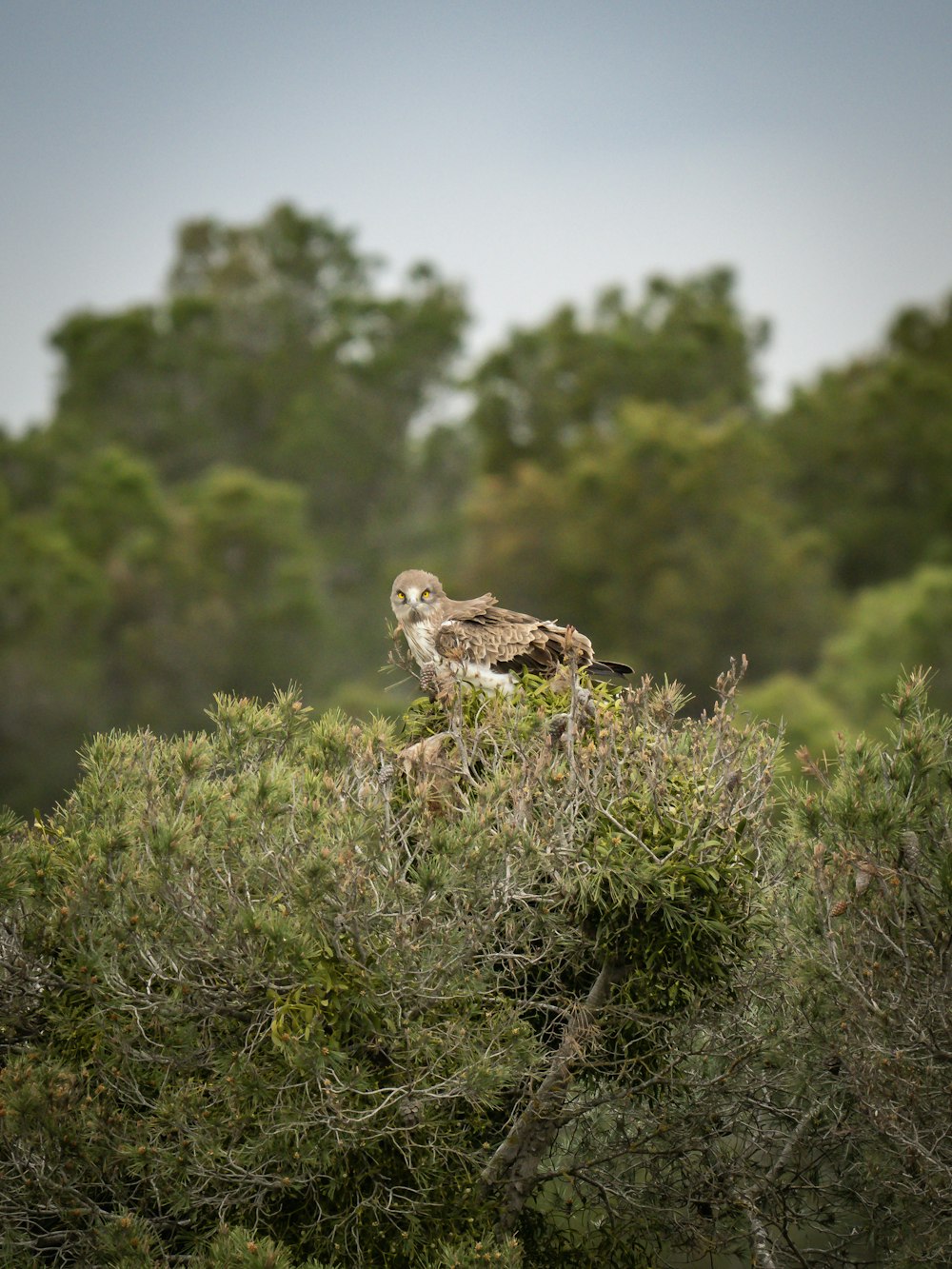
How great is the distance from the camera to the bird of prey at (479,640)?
9.51m

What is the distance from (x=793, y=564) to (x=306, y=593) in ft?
51.8

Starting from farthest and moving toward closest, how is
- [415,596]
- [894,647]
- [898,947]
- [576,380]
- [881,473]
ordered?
[576,380] < [881,473] < [894,647] < [415,596] < [898,947]

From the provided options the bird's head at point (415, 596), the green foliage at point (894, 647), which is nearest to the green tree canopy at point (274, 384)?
the green foliage at point (894, 647)

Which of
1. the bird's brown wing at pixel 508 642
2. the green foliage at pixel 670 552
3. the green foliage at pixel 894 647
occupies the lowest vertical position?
the bird's brown wing at pixel 508 642

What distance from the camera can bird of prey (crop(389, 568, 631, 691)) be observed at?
9.51m

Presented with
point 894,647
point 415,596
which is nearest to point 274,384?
point 894,647

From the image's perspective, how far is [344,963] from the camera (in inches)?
316

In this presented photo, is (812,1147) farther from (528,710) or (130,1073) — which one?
(130,1073)

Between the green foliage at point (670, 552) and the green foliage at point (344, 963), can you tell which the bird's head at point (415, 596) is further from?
the green foliage at point (670, 552)

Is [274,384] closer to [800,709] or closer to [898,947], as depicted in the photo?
[800,709]

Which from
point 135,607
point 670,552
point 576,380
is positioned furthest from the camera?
point 576,380

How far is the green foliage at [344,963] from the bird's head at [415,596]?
1567 millimetres

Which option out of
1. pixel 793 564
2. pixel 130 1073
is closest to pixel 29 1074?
pixel 130 1073

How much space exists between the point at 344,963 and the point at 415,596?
330 cm
